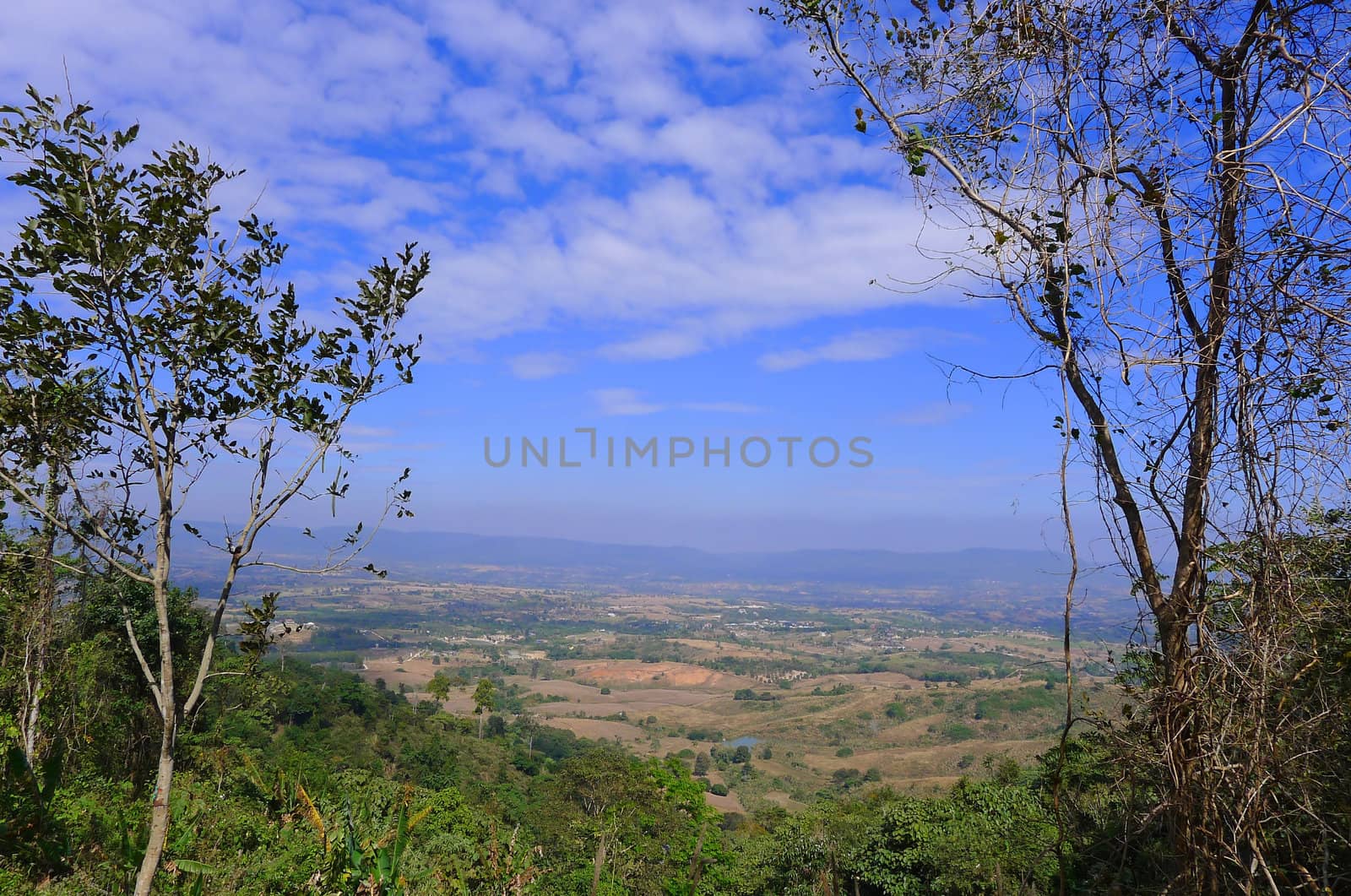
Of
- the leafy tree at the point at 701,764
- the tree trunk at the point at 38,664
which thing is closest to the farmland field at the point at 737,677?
the leafy tree at the point at 701,764

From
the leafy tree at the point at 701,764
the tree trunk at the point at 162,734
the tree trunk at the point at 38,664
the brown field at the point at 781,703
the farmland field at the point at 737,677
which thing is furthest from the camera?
the farmland field at the point at 737,677

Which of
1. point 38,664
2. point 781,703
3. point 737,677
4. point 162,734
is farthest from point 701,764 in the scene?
point 162,734

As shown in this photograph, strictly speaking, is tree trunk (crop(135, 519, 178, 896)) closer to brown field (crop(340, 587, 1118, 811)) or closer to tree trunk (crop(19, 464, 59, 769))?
tree trunk (crop(19, 464, 59, 769))

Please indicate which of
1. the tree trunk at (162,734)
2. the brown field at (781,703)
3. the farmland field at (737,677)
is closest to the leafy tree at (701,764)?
the farmland field at (737,677)

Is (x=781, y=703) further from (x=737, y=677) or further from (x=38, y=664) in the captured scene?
(x=38, y=664)

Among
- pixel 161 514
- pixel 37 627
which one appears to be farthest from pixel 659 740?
pixel 161 514

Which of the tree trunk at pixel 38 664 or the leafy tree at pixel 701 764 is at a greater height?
the tree trunk at pixel 38 664

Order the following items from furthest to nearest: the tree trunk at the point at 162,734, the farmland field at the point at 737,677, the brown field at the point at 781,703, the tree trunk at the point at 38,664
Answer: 1. the farmland field at the point at 737,677
2. the brown field at the point at 781,703
3. the tree trunk at the point at 38,664
4. the tree trunk at the point at 162,734

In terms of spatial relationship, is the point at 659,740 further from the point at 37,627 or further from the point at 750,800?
the point at 37,627

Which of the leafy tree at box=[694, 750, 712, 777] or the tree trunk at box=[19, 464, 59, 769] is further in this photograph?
the leafy tree at box=[694, 750, 712, 777]

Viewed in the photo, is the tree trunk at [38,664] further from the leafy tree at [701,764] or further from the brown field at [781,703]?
the leafy tree at [701,764]

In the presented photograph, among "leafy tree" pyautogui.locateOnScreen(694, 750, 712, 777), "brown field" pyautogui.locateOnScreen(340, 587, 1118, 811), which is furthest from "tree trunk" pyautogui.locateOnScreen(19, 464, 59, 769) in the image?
"leafy tree" pyautogui.locateOnScreen(694, 750, 712, 777)

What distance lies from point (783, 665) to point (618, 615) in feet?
151

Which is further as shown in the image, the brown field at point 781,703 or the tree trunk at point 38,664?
the brown field at point 781,703
